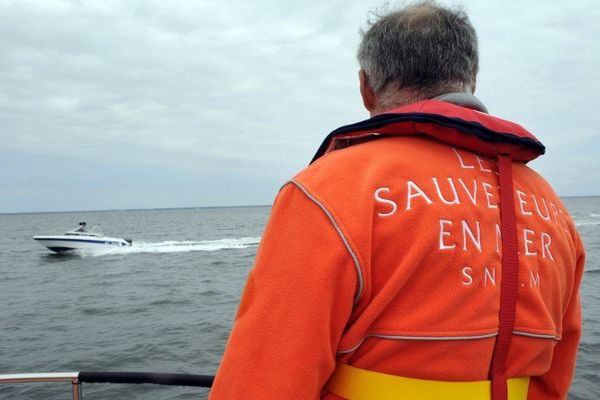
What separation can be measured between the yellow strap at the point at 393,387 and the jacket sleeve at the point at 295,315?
9 cm

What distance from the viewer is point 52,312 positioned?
18000 mm

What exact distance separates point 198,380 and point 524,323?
1979 millimetres

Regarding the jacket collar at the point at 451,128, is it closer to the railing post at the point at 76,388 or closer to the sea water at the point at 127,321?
the railing post at the point at 76,388

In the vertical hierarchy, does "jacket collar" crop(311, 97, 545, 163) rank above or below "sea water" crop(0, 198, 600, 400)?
above

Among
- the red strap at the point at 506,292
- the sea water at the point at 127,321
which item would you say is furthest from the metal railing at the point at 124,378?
the sea water at the point at 127,321

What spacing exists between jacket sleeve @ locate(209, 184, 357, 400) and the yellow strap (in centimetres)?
9

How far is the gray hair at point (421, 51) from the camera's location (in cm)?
129

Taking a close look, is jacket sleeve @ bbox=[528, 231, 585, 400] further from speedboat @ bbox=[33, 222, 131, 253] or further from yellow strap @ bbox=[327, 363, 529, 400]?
speedboat @ bbox=[33, 222, 131, 253]

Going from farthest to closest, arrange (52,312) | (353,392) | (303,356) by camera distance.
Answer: (52,312), (353,392), (303,356)

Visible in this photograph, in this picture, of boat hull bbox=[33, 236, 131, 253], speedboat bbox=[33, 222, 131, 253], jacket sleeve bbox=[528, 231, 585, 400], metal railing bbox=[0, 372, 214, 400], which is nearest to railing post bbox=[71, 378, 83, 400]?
metal railing bbox=[0, 372, 214, 400]

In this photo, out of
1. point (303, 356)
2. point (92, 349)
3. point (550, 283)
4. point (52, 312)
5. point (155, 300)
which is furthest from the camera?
point (155, 300)

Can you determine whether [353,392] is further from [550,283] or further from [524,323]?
[550,283]

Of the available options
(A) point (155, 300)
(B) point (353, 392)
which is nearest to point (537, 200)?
(B) point (353, 392)

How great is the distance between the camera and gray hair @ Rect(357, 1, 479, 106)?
129cm
